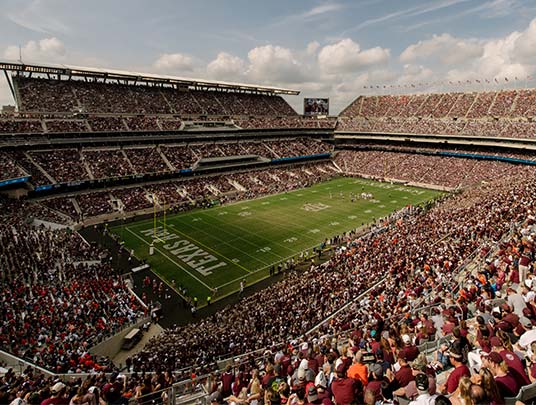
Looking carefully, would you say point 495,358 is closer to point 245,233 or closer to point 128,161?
point 245,233

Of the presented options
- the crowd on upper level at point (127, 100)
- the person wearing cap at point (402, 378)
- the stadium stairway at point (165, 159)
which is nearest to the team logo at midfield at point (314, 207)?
the stadium stairway at point (165, 159)

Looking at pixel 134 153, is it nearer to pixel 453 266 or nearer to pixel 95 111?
pixel 95 111

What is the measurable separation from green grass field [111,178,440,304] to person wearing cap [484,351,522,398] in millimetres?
19938

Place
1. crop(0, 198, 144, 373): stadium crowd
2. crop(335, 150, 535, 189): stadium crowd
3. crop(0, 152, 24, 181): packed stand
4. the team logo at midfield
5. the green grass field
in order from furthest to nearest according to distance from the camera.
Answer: crop(335, 150, 535, 189): stadium crowd
the team logo at midfield
crop(0, 152, 24, 181): packed stand
the green grass field
crop(0, 198, 144, 373): stadium crowd

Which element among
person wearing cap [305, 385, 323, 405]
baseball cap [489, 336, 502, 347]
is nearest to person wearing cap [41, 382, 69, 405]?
person wearing cap [305, 385, 323, 405]

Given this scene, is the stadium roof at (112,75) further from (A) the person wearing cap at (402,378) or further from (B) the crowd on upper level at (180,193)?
(A) the person wearing cap at (402,378)

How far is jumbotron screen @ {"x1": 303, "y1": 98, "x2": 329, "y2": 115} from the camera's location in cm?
8250

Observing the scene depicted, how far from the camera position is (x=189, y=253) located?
30344 millimetres

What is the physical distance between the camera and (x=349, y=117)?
3457 inches

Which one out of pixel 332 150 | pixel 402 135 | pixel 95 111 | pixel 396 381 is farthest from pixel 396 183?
pixel 396 381

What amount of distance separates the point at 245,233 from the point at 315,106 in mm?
56610

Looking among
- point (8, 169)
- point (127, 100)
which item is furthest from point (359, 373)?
point (127, 100)

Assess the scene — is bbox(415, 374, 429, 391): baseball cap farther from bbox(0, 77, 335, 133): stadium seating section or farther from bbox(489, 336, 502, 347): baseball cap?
bbox(0, 77, 335, 133): stadium seating section

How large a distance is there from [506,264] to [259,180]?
45331 millimetres
